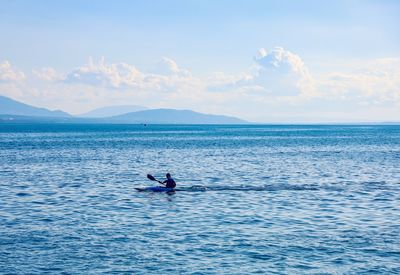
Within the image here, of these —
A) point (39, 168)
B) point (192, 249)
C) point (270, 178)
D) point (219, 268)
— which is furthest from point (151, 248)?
point (39, 168)

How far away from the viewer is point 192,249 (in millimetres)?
26609

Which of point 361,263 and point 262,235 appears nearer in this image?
point 361,263

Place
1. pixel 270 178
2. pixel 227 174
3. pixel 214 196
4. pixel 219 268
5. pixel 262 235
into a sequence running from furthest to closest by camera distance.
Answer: pixel 227 174 < pixel 270 178 < pixel 214 196 < pixel 262 235 < pixel 219 268

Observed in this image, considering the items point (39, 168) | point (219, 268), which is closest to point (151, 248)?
point (219, 268)

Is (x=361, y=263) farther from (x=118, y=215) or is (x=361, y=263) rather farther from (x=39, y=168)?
(x=39, y=168)

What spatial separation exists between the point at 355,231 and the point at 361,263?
6.34 metres

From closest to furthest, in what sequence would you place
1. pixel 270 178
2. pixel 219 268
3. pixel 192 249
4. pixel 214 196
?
pixel 219 268
pixel 192 249
pixel 214 196
pixel 270 178

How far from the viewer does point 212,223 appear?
32781 millimetres

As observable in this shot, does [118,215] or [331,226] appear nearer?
[331,226]

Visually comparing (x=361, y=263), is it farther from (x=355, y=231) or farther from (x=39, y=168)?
(x=39, y=168)

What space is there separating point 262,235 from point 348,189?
884 inches

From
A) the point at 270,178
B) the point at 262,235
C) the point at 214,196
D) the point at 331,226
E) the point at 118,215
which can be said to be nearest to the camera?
the point at 262,235

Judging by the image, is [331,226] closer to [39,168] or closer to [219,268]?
[219,268]

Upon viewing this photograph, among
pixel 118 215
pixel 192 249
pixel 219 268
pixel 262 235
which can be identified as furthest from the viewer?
pixel 118 215
